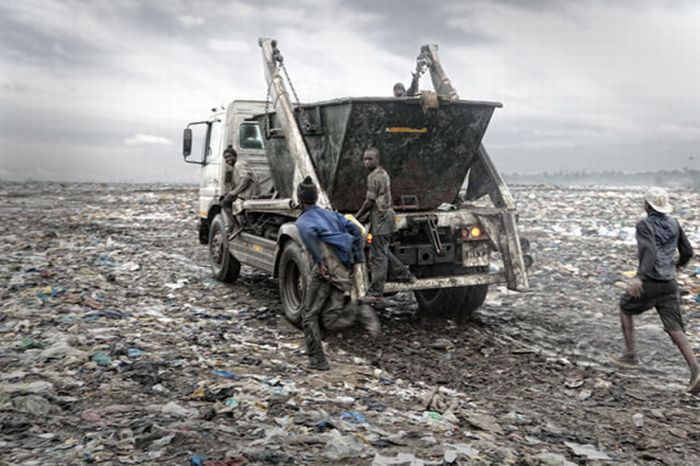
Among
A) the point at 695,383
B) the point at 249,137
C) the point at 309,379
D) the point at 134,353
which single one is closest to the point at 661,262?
the point at 695,383

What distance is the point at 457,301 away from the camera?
22.8 feet

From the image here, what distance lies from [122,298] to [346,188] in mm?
3113

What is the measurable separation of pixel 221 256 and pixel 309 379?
4.15 metres

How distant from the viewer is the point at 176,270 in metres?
9.37

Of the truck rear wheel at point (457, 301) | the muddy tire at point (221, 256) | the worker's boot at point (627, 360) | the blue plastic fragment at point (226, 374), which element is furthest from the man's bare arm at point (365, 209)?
the muddy tire at point (221, 256)

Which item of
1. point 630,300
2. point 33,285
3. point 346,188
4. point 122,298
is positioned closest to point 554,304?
point 630,300

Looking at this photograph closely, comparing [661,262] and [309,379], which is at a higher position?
[661,262]

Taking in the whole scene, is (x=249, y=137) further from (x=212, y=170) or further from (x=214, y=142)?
(x=212, y=170)

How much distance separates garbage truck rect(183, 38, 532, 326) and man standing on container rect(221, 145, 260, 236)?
1.29 feet

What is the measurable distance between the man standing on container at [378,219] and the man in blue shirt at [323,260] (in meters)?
0.56

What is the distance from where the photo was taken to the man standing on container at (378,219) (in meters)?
5.71

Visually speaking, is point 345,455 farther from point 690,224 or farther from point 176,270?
point 690,224

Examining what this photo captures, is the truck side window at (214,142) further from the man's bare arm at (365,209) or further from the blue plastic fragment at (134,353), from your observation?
the blue plastic fragment at (134,353)

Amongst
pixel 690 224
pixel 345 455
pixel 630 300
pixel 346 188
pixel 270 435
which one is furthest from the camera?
pixel 690 224
